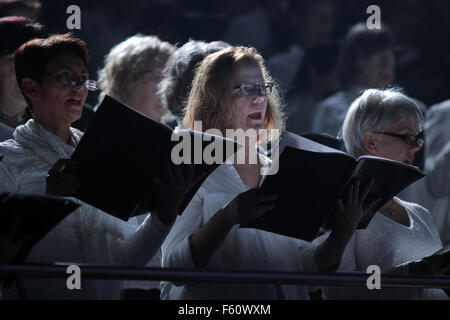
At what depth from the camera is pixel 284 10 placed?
5918mm

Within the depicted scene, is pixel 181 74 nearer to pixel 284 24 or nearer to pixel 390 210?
pixel 390 210

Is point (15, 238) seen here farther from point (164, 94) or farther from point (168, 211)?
point (164, 94)

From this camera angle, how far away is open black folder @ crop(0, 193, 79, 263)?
7.00ft

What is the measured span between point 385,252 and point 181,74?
1.11 metres

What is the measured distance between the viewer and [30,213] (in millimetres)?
2166

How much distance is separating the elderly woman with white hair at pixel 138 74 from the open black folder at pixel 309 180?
4.46 ft

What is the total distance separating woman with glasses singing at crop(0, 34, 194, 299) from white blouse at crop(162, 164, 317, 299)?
105mm

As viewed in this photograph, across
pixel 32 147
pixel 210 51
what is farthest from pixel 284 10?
pixel 32 147

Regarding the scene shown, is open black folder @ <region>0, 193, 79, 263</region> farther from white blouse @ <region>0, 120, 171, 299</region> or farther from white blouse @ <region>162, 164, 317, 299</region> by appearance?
white blouse @ <region>162, 164, 317, 299</region>

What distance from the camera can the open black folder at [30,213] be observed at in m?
2.13

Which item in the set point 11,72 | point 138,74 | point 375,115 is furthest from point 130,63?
point 375,115

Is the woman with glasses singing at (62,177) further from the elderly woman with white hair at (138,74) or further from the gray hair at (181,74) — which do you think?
the elderly woman with white hair at (138,74)

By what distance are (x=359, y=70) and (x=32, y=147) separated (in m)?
2.63

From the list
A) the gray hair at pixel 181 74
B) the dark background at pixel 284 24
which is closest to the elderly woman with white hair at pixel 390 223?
the gray hair at pixel 181 74
